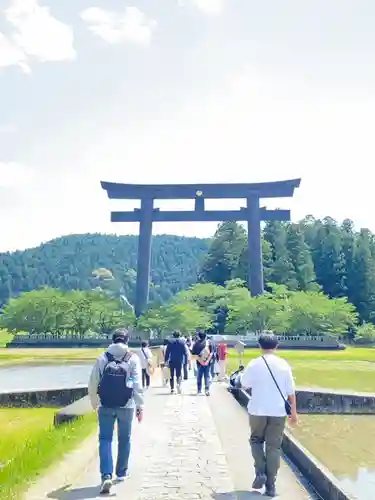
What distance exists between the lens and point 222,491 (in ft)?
21.5

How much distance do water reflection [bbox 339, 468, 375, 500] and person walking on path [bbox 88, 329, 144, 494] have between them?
2926mm

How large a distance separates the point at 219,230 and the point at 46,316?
110ft

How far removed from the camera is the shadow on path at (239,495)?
20.6ft

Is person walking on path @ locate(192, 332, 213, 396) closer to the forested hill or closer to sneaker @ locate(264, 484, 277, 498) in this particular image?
sneaker @ locate(264, 484, 277, 498)

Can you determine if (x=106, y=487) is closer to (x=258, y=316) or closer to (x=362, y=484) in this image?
(x=362, y=484)

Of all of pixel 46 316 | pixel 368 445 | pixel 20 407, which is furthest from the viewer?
pixel 46 316

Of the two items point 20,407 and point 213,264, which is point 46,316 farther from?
point 20,407

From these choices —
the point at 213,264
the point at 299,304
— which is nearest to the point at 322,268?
the point at 213,264

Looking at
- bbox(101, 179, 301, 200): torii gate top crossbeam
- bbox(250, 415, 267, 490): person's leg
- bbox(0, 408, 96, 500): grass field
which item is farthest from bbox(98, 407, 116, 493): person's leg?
bbox(101, 179, 301, 200): torii gate top crossbeam

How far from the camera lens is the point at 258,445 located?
6.55 m

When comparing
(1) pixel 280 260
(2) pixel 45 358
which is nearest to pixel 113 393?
(2) pixel 45 358

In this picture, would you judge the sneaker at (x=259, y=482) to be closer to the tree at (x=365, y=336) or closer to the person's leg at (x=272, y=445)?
the person's leg at (x=272, y=445)

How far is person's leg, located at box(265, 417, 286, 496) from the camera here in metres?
6.44

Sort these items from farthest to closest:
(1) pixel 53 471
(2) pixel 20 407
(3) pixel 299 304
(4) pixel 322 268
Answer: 1. (4) pixel 322 268
2. (3) pixel 299 304
3. (2) pixel 20 407
4. (1) pixel 53 471
